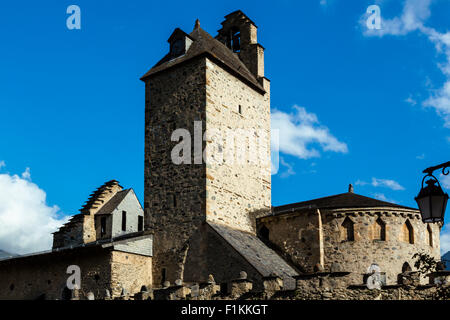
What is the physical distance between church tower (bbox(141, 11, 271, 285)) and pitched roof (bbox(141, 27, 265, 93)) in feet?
0.24

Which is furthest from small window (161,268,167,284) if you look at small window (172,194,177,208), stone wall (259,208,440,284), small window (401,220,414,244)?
small window (401,220,414,244)

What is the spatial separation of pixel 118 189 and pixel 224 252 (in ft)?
56.2

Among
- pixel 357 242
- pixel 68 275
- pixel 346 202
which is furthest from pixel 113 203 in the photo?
pixel 357 242

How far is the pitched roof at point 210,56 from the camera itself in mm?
29797

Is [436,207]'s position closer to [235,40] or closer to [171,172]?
[171,172]

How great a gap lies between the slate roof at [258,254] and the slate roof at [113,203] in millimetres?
12257

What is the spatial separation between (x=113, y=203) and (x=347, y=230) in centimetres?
1733

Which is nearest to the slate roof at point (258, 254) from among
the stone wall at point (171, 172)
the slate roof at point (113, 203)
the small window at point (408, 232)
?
the stone wall at point (171, 172)

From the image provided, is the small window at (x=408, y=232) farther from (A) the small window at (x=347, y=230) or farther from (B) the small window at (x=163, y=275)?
(B) the small window at (x=163, y=275)

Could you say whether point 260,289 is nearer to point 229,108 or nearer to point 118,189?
point 229,108

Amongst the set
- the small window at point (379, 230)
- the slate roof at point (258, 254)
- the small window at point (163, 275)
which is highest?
the small window at point (379, 230)
